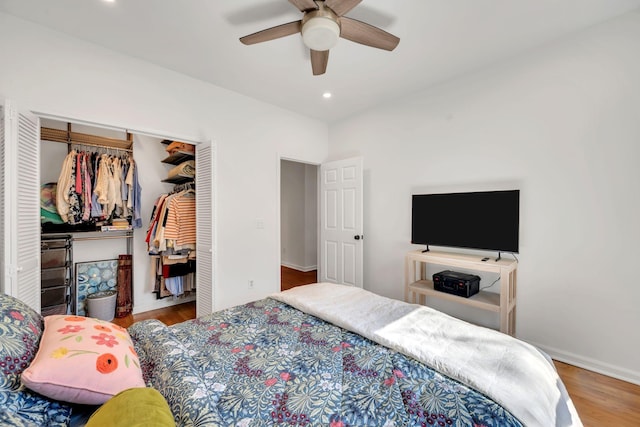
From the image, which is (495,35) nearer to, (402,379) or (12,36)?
(402,379)

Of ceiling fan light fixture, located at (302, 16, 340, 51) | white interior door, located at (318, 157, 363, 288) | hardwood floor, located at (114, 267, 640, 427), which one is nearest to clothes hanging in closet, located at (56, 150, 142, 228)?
white interior door, located at (318, 157, 363, 288)

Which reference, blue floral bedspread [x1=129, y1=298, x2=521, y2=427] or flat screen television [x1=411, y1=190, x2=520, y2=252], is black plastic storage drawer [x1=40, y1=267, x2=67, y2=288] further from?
flat screen television [x1=411, y1=190, x2=520, y2=252]

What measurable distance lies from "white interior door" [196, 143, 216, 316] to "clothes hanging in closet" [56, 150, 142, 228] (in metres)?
0.91

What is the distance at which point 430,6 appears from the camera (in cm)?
182

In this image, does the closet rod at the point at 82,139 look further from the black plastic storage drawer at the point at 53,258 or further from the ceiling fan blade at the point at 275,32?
the ceiling fan blade at the point at 275,32

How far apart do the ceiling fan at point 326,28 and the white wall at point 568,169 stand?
1388 mm

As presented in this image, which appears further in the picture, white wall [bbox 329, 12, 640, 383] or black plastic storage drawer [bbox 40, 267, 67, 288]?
black plastic storage drawer [bbox 40, 267, 67, 288]

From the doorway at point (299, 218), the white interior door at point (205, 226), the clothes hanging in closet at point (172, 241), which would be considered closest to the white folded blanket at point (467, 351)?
the white interior door at point (205, 226)

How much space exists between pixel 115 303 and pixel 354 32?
360cm

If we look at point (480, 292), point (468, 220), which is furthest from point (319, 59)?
point (480, 292)

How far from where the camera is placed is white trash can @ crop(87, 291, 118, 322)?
2.80 m

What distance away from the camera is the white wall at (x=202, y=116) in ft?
6.46

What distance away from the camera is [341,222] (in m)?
3.72

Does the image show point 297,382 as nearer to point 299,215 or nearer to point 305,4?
point 305,4
